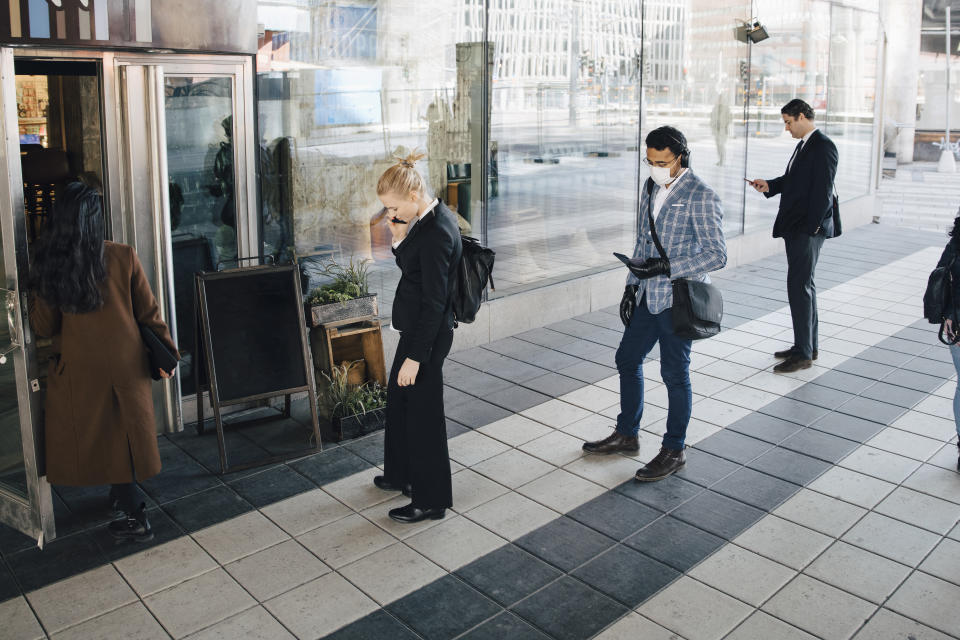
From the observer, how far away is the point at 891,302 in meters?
8.81

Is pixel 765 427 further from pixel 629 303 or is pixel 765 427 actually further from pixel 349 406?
pixel 349 406

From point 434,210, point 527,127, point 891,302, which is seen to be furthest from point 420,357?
point 891,302

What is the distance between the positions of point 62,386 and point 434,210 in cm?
184

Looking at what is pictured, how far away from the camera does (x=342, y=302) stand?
5.55 meters

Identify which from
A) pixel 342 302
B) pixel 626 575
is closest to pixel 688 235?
pixel 626 575

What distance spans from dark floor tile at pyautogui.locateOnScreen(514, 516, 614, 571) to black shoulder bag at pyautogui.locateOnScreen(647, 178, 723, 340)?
3.72 ft

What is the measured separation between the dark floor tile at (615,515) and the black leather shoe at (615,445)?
0.55 meters

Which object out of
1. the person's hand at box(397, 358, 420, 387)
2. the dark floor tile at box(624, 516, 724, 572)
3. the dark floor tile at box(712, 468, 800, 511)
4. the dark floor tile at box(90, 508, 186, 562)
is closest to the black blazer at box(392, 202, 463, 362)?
the person's hand at box(397, 358, 420, 387)

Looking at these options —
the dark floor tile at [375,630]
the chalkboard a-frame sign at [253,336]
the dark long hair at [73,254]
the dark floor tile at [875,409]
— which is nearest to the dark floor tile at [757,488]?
the dark floor tile at [875,409]

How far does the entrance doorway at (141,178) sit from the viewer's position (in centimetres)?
419

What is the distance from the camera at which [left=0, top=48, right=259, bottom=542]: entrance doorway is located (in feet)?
13.8

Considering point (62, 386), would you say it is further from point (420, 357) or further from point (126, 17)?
point (126, 17)

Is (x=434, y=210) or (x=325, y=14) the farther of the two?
(x=325, y=14)

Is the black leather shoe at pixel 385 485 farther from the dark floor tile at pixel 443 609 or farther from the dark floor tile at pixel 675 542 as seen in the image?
the dark floor tile at pixel 675 542
